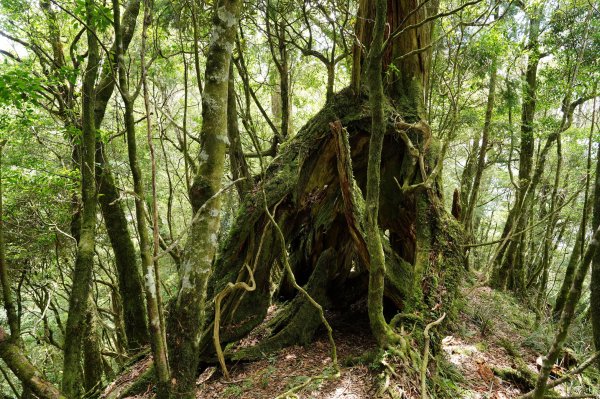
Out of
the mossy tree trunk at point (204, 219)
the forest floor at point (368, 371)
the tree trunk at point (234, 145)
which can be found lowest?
the forest floor at point (368, 371)

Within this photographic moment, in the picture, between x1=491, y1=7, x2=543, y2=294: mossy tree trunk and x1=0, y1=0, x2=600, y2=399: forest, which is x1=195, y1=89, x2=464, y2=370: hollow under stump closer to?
x1=0, y1=0, x2=600, y2=399: forest

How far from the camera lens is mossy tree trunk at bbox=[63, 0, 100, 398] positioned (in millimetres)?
3350

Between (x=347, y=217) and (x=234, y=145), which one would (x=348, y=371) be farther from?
(x=234, y=145)

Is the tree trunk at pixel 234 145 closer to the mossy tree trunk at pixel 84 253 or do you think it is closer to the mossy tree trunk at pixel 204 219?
the mossy tree trunk at pixel 84 253

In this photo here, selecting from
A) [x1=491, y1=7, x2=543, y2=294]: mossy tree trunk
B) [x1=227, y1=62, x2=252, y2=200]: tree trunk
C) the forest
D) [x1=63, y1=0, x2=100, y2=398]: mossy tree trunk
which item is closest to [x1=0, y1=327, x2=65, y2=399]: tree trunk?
the forest

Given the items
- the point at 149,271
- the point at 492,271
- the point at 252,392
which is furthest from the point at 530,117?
the point at 149,271

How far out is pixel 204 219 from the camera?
2.69m

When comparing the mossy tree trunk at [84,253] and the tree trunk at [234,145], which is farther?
the tree trunk at [234,145]

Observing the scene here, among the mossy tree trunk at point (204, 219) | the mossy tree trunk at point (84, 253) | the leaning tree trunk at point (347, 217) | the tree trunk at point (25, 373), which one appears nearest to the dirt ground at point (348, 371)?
the leaning tree trunk at point (347, 217)

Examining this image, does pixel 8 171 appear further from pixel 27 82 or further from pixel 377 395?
pixel 377 395

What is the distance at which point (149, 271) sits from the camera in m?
2.59

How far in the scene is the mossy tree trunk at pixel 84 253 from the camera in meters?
3.35

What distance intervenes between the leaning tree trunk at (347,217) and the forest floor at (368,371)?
283mm

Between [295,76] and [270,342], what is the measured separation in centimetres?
775
